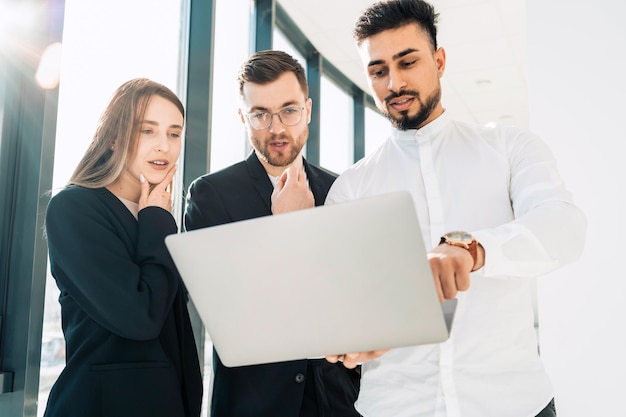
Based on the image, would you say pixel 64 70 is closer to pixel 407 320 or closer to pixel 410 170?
pixel 410 170

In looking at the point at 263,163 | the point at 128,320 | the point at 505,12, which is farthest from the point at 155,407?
the point at 505,12

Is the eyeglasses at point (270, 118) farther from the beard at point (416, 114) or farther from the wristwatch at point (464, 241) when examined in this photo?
the wristwatch at point (464, 241)

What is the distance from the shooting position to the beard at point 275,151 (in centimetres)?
180

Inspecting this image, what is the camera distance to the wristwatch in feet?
2.99

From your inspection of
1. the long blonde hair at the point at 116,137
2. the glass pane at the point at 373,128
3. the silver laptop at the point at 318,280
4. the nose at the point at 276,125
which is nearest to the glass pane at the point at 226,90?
the nose at the point at 276,125

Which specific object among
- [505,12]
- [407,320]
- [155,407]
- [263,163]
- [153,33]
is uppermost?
[505,12]

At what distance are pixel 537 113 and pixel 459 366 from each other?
5.23 ft

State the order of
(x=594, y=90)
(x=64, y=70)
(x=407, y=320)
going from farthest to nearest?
1. (x=594, y=90)
2. (x=64, y=70)
3. (x=407, y=320)

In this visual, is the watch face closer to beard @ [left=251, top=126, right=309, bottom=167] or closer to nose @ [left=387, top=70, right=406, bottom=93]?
nose @ [left=387, top=70, right=406, bottom=93]

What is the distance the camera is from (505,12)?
3877 mm

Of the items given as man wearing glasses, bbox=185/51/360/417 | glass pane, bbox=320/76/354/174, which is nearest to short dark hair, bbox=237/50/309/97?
man wearing glasses, bbox=185/51/360/417

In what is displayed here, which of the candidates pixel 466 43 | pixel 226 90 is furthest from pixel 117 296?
pixel 466 43

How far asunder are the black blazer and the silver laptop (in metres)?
0.42

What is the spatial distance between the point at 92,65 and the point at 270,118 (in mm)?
697
